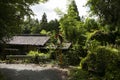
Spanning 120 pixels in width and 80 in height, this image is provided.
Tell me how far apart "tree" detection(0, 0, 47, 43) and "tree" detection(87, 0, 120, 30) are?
5525 mm

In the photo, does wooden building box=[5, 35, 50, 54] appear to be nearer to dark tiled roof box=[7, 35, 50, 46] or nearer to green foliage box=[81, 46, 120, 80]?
dark tiled roof box=[7, 35, 50, 46]

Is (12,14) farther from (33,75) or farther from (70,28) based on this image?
(70,28)

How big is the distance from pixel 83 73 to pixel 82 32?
19926 millimetres

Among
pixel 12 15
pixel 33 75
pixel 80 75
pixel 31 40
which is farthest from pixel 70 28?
pixel 80 75

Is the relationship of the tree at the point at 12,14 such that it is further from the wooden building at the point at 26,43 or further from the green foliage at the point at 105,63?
the wooden building at the point at 26,43

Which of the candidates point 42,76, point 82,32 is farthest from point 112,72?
point 82,32

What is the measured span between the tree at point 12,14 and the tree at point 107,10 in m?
5.53

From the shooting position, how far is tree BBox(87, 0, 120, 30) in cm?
2161

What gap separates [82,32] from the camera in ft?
122

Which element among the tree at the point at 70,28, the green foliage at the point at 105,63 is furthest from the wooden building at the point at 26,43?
the green foliage at the point at 105,63

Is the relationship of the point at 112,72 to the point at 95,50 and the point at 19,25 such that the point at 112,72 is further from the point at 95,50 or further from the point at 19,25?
the point at 19,25

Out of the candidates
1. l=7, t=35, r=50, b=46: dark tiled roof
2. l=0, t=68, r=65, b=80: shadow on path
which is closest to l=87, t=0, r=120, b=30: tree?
l=0, t=68, r=65, b=80: shadow on path

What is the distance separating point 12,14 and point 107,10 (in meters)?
8.56

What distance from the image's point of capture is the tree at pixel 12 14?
64.2ft
